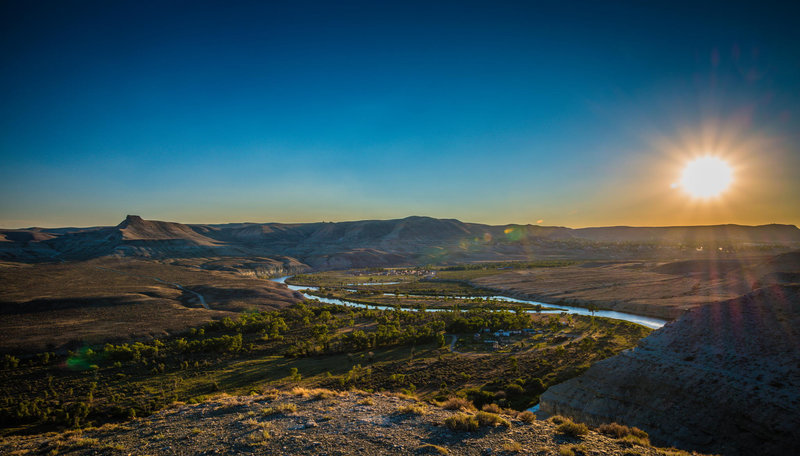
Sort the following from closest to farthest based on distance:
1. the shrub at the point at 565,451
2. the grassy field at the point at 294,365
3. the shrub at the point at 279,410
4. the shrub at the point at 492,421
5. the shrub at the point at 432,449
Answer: the shrub at the point at 565,451
the shrub at the point at 432,449
the shrub at the point at 492,421
the shrub at the point at 279,410
the grassy field at the point at 294,365

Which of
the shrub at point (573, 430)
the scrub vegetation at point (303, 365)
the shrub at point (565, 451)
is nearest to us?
the shrub at point (565, 451)

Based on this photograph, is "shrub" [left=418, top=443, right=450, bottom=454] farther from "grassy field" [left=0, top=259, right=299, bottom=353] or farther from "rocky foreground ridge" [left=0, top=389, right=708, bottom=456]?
"grassy field" [left=0, top=259, right=299, bottom=353]

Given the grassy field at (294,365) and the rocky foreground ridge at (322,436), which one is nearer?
the rocky foreground ridge at (322,436)

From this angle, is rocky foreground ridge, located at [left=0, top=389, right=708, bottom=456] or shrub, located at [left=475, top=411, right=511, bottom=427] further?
shrub, located at [left=475, top=411, right=511, bottom=427]

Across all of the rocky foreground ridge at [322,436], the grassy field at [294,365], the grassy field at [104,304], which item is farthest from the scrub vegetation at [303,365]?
the rocky foreground ridge at [322,436]

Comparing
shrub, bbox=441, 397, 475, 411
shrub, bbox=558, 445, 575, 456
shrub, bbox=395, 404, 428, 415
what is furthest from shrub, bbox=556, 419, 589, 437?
shrub, bbox=395, 404, 428, 415

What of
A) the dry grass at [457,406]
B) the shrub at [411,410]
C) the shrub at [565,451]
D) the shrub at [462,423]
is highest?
the shrub at [565,451]

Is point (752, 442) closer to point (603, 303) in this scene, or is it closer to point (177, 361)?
point (177, 361)

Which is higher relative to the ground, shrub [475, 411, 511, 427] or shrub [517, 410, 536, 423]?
shrub [475, 411, 511, 427]

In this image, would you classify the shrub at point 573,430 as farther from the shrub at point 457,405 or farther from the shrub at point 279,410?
the shrub at point 279,410
